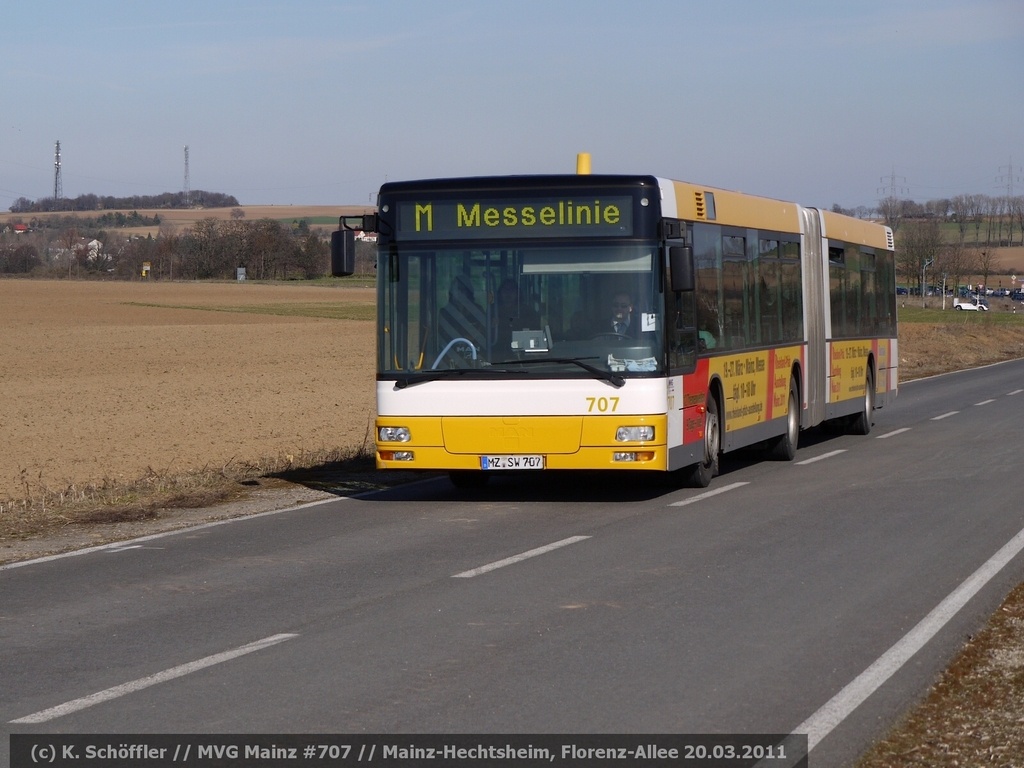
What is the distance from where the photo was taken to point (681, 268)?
13.2 metres

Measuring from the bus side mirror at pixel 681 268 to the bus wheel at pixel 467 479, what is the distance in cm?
329

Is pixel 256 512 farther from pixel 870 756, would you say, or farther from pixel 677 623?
pixel 870 756

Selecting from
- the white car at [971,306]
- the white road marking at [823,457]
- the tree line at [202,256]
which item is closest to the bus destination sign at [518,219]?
the white road marking at [823,457]

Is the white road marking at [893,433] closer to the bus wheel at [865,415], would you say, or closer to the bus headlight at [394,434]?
the bus wheel at [865,415]

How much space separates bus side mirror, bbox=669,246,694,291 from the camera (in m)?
13.1

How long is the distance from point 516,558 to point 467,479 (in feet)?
16.3

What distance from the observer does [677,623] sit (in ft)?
27.0

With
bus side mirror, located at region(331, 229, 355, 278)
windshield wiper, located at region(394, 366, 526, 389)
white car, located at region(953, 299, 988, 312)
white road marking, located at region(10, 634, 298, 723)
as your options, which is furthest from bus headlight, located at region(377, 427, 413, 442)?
white car, located at region(953, 299, 988, 312)

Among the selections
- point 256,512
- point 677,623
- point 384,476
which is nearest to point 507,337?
point 256,512

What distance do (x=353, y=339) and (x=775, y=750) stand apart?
55504 mm

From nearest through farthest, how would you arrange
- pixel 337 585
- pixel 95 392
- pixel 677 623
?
pixel 677 623, pixel 337 585, pixel 95 392

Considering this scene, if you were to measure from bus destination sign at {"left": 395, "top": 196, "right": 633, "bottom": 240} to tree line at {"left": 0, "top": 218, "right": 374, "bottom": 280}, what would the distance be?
443 ft

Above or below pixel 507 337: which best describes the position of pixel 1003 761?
below
